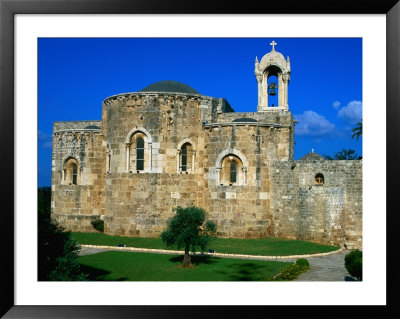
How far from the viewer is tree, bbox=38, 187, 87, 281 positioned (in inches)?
477

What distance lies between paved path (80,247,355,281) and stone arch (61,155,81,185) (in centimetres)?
899

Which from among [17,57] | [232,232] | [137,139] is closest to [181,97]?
[137,139]

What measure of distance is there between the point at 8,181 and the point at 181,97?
1728cm

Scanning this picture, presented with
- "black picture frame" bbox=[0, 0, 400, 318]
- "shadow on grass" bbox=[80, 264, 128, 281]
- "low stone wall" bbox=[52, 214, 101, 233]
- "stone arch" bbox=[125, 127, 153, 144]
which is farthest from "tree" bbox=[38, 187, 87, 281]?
"low stone wall" bbox=[52, 214, 101, 233]

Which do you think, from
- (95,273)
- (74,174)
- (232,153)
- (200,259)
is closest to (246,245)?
(200,259)

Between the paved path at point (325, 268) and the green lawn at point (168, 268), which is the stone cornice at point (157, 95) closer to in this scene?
the paved path at point (325, 268)

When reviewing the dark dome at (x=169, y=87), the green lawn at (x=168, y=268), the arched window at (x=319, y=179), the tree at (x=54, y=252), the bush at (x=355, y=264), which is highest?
the dark dome at (x=169, y=87)

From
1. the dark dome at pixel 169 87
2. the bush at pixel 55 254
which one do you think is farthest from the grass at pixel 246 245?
the dark dome at pixel 169 87

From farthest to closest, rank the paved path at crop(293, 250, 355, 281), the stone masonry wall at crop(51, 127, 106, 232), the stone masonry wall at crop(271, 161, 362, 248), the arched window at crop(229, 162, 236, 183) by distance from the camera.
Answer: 1. the stone masonry wall at crop(51, 127, 106, 232)
2. the arched window at crop(229, 162, 236, 183)
3. the stone masonry wall at crop(271, 161, 362, 248)
4. the paved path at crop(293, 250, 355, 281)

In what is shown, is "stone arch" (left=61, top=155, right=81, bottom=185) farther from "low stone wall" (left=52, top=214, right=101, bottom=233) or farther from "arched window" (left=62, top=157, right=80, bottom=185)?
"low stone wall" (left=52, top=214, right=101, bottom=233)

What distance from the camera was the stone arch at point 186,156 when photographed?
2614 cm

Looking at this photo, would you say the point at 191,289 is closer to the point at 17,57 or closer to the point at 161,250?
the point at 17,57

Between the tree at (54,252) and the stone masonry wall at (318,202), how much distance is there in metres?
14.5
